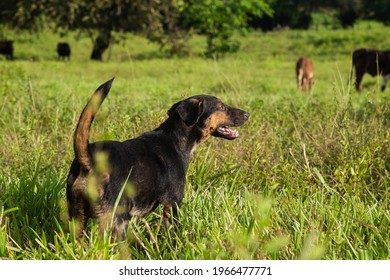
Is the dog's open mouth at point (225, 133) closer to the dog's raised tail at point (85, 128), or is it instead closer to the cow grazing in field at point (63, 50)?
the dog's raised tail at point (85, 128)

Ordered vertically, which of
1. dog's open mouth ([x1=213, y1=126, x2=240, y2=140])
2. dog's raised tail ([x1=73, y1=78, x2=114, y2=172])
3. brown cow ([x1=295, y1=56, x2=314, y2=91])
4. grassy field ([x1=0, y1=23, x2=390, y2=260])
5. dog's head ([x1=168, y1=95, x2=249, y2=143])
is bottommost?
brown cow ([x1=295, y1=56, x2=314, y2=91])

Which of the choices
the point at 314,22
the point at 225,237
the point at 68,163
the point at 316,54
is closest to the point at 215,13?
the point at 316,54

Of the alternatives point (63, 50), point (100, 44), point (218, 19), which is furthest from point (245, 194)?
point (218, 19)

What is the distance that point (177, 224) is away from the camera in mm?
4488

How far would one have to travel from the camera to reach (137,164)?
4.21 meters

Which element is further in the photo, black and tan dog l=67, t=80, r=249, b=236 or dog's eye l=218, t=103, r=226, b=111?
dog's eye l=218, t=103, r=226, b=111

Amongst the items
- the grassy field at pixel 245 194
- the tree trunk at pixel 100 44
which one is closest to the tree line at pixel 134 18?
the tree trunk at pixel 100 44

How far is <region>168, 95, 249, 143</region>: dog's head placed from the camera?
4.81 meters

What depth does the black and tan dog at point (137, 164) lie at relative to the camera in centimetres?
380

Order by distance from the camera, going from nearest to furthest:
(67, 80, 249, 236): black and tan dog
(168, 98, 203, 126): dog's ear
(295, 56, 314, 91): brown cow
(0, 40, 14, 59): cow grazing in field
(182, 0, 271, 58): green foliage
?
(67, 80, 249, 236): black and tan dog → (168, 98, 203, 126): dog's ear → (295, 56, 314, 91): brown cow → (0, 40, 14, 59): cow grazing in field → (182, 0, 271, 58): green foliage

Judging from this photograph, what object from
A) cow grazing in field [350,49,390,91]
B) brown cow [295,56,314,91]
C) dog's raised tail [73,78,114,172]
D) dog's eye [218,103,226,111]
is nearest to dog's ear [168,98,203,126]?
dog's eye [218,103,226,111]

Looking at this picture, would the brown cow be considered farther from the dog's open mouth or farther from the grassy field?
the dog's open mouth

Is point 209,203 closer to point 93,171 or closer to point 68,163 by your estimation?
point 93,171
